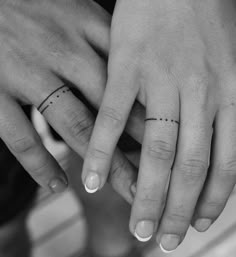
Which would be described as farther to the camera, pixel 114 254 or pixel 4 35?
pixel 114 254

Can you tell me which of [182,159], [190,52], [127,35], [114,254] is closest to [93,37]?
[127,35]

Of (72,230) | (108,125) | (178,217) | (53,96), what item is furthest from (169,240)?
(72,230)

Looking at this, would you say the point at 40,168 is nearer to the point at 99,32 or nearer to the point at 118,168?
the point at 118,168

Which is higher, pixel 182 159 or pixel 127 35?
pixel 127 35

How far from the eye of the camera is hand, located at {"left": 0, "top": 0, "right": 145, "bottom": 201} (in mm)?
901

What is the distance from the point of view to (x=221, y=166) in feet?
2.89

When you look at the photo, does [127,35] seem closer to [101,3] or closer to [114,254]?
[101,3]

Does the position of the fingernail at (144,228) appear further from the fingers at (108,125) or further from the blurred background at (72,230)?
the blurred background at (72,230)

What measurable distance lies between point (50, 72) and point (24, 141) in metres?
0.16

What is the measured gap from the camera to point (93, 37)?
0.95 metres

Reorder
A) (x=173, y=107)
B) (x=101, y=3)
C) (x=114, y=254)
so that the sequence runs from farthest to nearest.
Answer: (x=114, y=254) < (x=101, y=3) < (x=173, y=107)

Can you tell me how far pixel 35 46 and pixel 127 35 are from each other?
8.1 inches

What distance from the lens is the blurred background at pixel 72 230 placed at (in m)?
1.55

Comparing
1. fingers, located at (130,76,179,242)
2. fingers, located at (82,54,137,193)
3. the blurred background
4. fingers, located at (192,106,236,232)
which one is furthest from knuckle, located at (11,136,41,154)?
the blurred background
